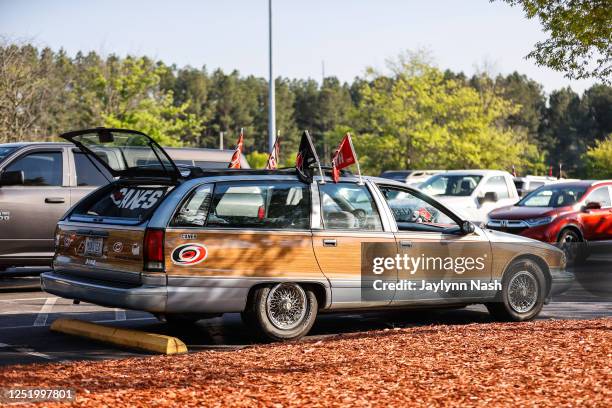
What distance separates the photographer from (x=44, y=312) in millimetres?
11453

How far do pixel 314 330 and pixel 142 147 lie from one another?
2.59 meters

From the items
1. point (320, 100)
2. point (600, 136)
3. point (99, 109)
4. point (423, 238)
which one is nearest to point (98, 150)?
point (423, 238)

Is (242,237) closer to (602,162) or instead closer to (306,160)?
(306,160)

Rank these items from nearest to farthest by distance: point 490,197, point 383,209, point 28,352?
point 28,352, point 383,209, point 490,197

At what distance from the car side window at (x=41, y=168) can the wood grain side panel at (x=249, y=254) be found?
5617 millimetres

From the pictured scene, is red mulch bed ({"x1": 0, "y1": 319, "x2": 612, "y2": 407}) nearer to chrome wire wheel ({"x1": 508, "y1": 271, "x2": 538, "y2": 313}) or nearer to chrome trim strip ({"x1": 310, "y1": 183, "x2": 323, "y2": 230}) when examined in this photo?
chrome trim strip ({"x1": 310, "y1": 183, "x2": 323, "y2": 230})

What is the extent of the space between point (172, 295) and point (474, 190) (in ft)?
52.0

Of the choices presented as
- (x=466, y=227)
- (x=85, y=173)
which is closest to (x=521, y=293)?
(x=466, y=227)

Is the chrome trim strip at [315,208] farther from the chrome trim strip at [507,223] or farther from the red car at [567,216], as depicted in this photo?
the chrome trim strip at [507,223]

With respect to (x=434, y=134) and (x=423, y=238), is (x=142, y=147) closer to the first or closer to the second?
(x=423, y=238)

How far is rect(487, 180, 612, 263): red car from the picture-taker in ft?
60.5

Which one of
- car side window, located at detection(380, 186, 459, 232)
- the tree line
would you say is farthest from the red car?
the tree line

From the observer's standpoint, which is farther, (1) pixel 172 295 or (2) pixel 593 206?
(2) pixel 593 206

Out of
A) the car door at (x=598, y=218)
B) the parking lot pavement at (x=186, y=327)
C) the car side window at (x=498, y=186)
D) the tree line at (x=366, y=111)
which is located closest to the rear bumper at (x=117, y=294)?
the parking lot pavement at (x=186, y=327)
